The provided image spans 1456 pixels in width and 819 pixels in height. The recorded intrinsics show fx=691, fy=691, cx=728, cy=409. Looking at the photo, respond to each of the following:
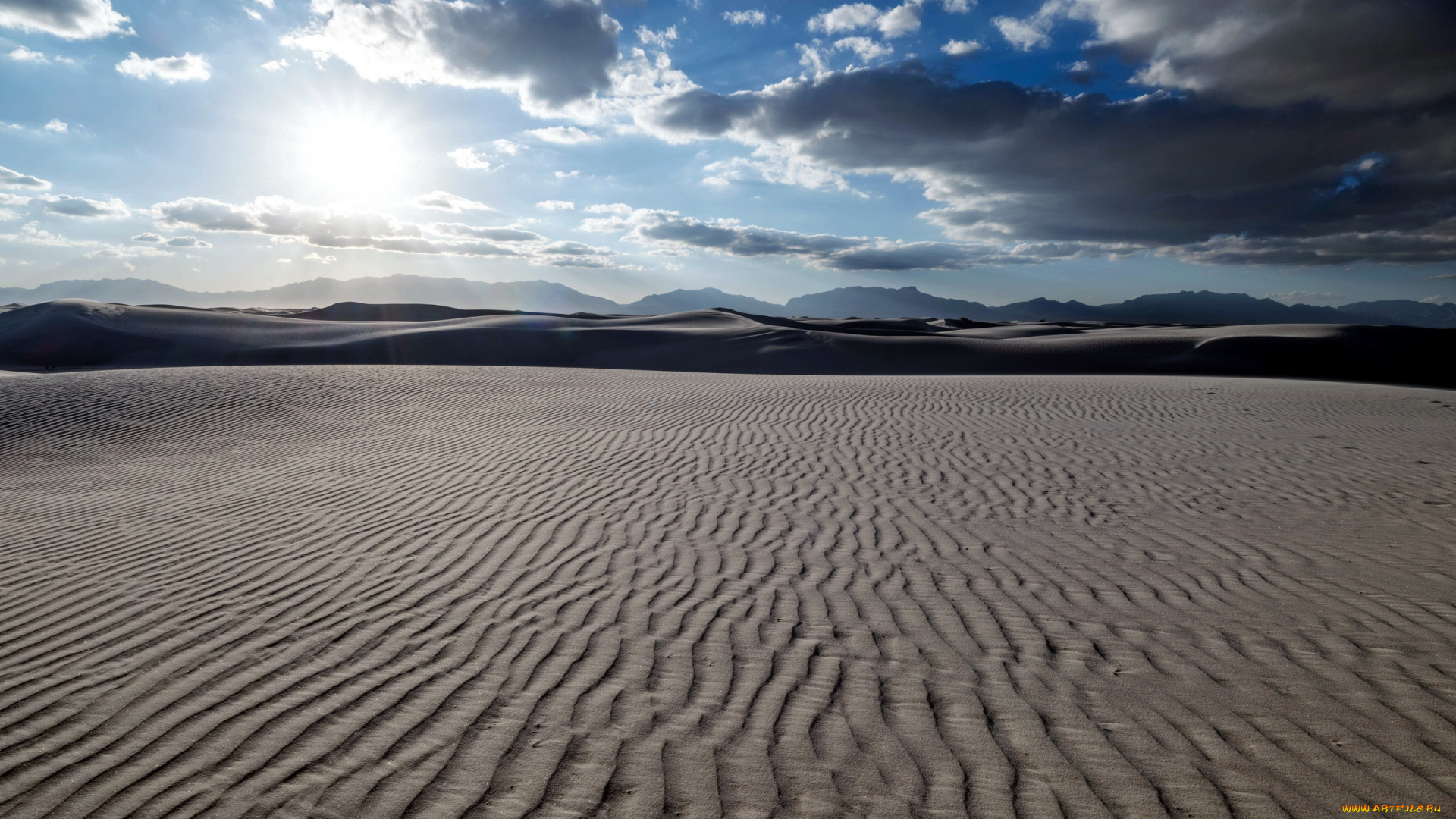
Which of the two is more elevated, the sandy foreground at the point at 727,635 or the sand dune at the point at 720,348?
the sand dune at the point at 720,348

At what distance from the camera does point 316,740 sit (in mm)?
3049

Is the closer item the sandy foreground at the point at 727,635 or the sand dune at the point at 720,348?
the sandy foreground at the point at 727,635

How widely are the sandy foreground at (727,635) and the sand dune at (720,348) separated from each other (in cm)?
2160

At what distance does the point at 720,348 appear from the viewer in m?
33.3

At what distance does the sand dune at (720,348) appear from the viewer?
28312mm

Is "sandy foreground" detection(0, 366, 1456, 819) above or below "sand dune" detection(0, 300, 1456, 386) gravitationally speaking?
below

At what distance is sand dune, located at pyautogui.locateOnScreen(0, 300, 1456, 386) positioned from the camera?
2831cm

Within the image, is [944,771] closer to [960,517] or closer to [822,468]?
[960,517]

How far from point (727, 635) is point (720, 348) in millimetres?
29486

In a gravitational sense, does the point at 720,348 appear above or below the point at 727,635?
above

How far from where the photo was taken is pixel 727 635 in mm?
Answer: 4109

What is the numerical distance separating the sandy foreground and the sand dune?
850 inches

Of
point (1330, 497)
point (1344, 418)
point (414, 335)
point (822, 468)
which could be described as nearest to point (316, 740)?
point (822, 468)

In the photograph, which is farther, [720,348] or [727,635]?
[720,348]
